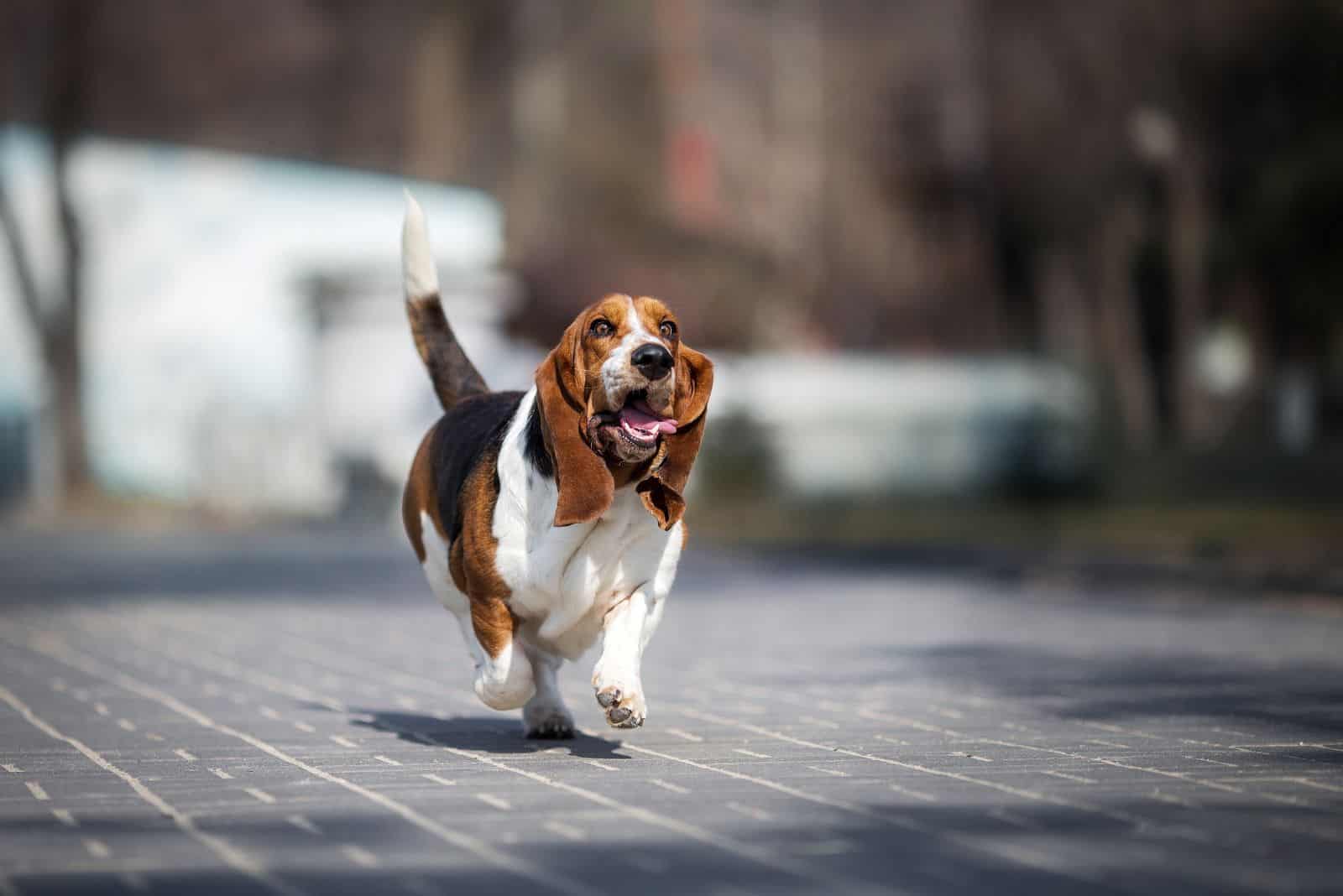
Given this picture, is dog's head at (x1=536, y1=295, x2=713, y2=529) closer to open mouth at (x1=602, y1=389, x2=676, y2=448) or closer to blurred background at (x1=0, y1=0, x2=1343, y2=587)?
open mouth at (x1=602, y1=389, x2=676, y2=448)

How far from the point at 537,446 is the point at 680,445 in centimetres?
52

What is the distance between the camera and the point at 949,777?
6.71m

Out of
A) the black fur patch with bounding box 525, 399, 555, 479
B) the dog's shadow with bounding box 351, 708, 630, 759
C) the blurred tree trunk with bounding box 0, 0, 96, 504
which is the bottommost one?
the dog's shadow with bounding box 351, 708, 630, 759

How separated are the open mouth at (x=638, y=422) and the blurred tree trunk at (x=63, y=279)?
2797 centimetres

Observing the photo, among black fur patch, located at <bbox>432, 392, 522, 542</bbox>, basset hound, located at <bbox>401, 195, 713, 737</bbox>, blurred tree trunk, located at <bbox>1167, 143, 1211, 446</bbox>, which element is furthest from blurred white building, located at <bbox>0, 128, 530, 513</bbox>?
basset hound, located at <bbox>401, 195, 713, 737</bbox>

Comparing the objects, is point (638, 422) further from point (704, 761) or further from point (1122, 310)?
point (1122, 310)

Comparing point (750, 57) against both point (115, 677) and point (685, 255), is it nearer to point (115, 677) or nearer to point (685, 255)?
point (685, 255)

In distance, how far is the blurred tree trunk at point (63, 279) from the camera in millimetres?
33625

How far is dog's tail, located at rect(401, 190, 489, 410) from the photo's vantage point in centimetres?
873

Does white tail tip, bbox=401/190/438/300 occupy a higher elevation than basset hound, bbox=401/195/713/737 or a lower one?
higher

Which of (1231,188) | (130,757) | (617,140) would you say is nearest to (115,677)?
(130,757)

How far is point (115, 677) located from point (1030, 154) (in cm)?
2571

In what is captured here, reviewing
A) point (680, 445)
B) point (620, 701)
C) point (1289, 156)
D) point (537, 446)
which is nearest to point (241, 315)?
point (1289, 156)

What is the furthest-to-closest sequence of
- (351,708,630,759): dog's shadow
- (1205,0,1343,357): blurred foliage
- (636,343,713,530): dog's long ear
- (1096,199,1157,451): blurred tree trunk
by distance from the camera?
(1096,199,1157,451): blurred tree trunk, (1205,0,1343,357): blurred foliage, (351,708,630,759): dog's shadow, (636,343,713,530): dog's long ear
